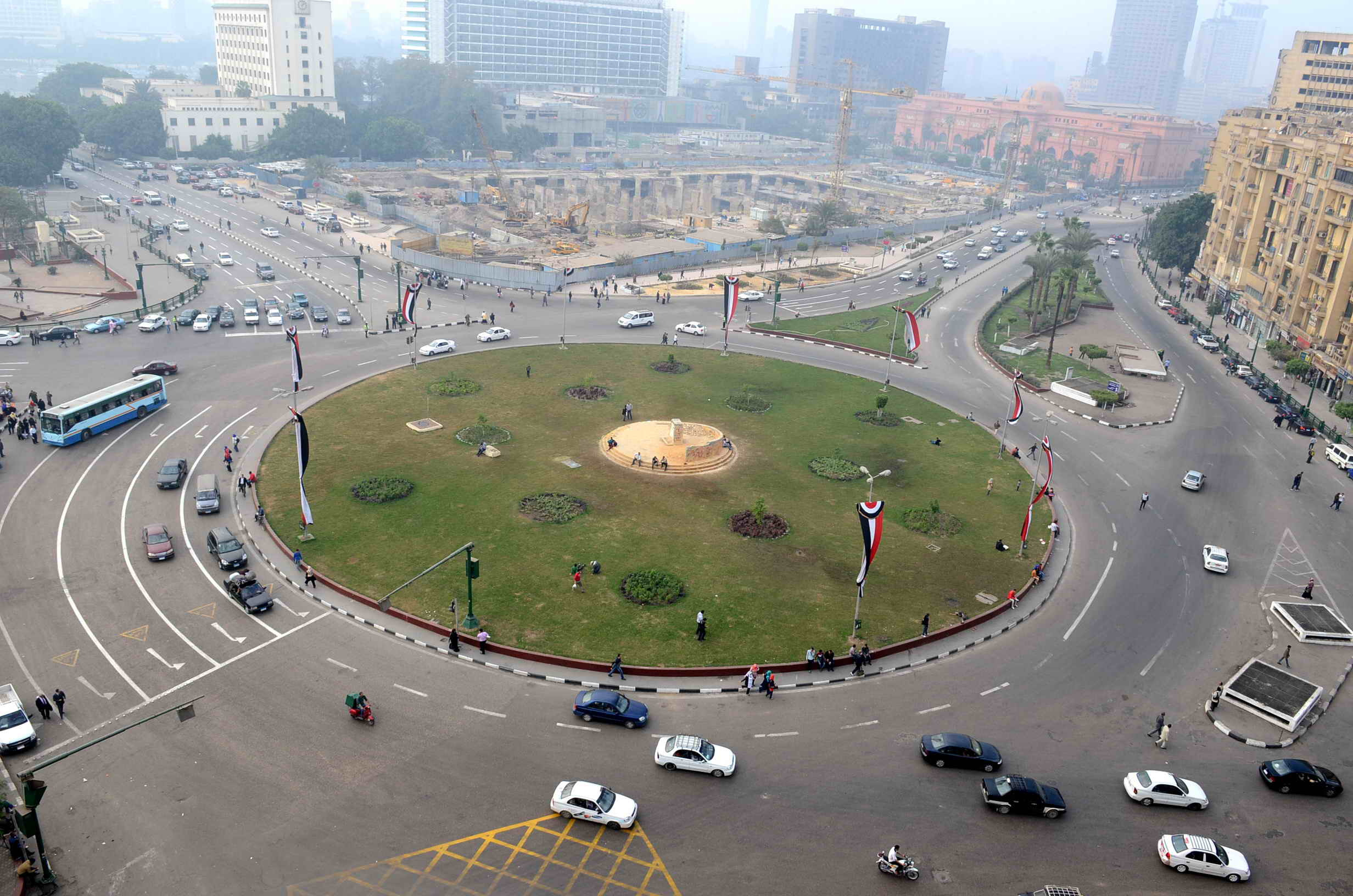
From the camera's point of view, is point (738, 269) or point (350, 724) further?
point (738, 269)

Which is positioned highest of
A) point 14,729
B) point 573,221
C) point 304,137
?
point 304,137

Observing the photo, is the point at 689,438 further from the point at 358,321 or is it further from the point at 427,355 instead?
the point at 358,321

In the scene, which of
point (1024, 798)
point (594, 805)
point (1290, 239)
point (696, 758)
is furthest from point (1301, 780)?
point (1290, 239)

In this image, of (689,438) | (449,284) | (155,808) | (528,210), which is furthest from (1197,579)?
(528,210)

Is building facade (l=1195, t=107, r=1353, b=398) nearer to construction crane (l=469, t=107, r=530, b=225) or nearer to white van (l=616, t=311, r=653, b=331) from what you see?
white van (l=616, t=311, r=653, b=331)

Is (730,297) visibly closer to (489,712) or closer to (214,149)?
(489,712)
